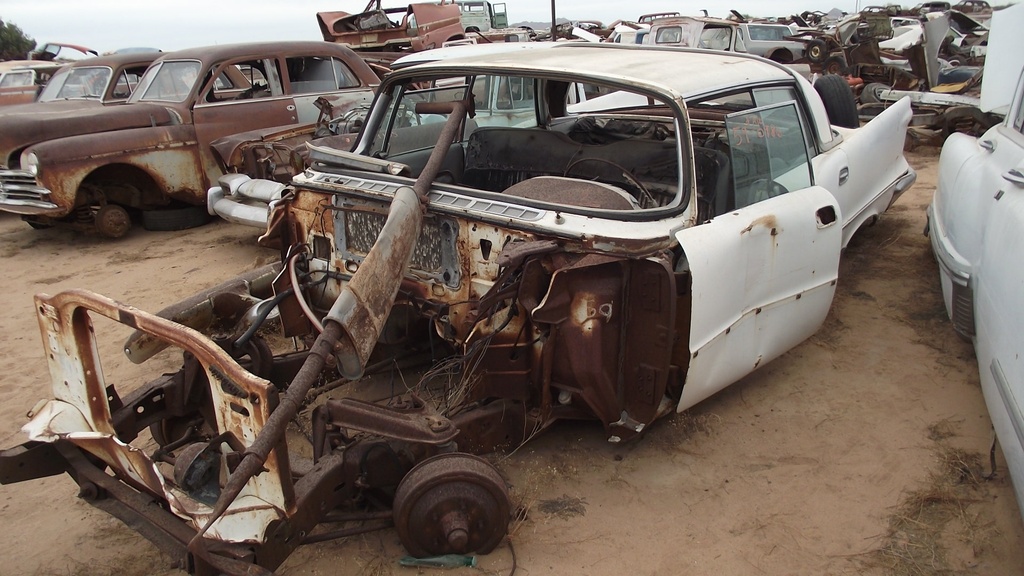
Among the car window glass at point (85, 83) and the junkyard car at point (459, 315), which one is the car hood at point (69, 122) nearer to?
the car window glass at point (85, 83)

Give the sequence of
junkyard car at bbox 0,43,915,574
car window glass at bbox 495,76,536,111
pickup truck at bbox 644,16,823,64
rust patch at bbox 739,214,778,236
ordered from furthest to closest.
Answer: pickup truck at bbox 644,16,823,64, car window glass at bbox 495,76,536,111, rust patch at bbox 739,214,778,236, junkyard car at bbox 0,43,915,574

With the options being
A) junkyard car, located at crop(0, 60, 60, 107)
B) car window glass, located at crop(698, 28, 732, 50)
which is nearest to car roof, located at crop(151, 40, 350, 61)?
junkyard car, located at crop(0, 60, 60, 107)

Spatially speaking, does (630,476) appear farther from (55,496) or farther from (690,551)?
(55,496)

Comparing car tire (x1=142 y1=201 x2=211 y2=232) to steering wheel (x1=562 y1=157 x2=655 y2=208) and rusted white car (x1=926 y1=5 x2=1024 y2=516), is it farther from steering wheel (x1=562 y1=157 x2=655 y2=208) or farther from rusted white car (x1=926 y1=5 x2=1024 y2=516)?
rusted white car (x1=926 y1=5 x2=1024 y2=516)

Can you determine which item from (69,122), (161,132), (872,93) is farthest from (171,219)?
(872,93)

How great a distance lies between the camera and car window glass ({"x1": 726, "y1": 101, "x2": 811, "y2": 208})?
11.7 feet

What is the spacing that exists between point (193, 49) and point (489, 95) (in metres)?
5.13

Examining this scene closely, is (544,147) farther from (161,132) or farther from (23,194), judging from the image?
(23,194)

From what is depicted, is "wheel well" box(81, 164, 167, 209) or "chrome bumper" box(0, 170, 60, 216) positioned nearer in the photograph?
"chrome bumper" box(0, 170, 60, 216)

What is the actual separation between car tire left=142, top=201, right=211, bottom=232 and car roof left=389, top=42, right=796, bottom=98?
16.5 ft

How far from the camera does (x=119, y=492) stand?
259 centimetres

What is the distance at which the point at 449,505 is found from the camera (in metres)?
2.61

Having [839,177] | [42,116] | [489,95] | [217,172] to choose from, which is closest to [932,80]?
[839,177]

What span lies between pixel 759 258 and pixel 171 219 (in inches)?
267
